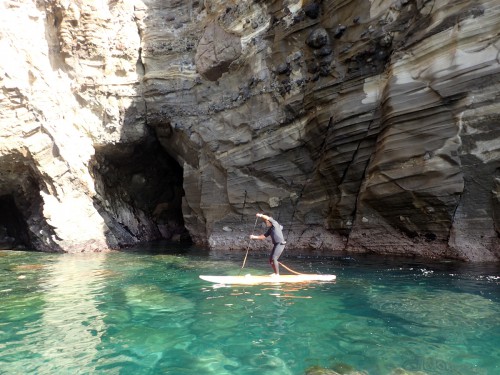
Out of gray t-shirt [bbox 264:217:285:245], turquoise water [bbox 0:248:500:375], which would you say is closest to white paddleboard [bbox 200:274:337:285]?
turquoise water [bbox 0:248:500:375]

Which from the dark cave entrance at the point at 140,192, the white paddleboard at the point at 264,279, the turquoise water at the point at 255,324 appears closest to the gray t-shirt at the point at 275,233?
the white paddleboard at the point at 264,279

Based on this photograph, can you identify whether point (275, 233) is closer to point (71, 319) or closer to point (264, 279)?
point (264, 279)

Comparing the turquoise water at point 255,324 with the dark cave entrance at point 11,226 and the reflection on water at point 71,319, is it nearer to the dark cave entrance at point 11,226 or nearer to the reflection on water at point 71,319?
the reflection on water at point 71,319

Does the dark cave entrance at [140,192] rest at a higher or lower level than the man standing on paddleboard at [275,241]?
higher

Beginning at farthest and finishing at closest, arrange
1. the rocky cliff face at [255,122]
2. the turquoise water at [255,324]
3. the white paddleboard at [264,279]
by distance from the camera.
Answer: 1. the rocky cliff face at [255,122]
2. the white paddleboard at [264,279]
3. the turquoise water at [255,324]

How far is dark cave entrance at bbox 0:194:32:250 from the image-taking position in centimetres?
2381

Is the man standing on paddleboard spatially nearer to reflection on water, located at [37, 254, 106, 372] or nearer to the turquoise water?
the turquoise water

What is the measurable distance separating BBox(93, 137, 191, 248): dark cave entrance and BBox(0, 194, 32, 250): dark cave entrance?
216 inches

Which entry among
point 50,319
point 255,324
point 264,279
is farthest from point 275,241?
point 50,319

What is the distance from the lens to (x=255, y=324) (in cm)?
668

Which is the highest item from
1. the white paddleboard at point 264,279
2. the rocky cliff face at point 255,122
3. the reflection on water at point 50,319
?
the rocky cliff face at point 255,122

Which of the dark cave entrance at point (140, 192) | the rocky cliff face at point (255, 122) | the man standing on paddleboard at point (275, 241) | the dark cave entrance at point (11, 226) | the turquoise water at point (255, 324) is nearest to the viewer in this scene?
the turquoise water at point (255, 324)

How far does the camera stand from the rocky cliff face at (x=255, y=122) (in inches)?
484

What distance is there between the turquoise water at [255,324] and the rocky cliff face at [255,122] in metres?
3.38
